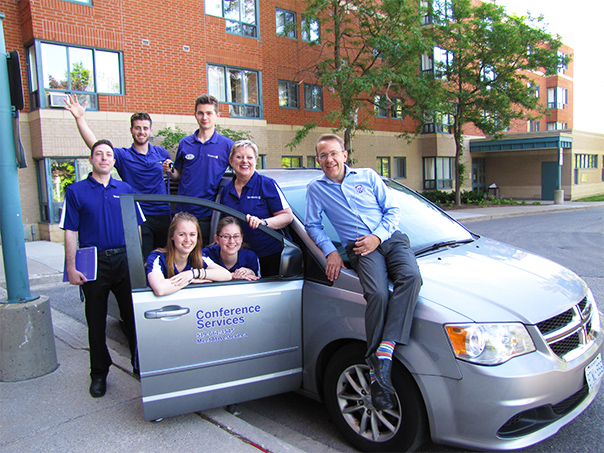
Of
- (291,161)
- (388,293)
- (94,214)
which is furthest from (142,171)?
(291,161)

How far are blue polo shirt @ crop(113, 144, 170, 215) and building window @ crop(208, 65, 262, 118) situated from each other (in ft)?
44.1

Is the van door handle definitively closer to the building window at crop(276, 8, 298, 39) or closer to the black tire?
the black tire

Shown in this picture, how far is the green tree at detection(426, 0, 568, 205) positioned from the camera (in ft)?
73.5

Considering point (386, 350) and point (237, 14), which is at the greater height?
point (237, 14)

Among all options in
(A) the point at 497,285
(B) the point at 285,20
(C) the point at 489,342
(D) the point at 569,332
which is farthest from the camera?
(B) the point at 285,20

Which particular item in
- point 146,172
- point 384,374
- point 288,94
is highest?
point 288,94

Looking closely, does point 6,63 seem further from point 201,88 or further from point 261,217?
point 201,88

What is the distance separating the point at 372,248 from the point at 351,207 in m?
0.41

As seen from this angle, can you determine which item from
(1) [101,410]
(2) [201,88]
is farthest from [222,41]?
(1) [101,410]

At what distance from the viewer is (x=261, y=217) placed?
3719 mm

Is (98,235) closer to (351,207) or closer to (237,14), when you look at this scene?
(351,207)

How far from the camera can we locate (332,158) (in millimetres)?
3355

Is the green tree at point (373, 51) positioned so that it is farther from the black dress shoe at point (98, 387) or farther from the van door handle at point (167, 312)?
the van door handle at point (167, 312)

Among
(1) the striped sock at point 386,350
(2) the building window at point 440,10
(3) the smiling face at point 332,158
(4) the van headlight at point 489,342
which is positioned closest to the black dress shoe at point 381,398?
(1) the striped sock at point 386,350
